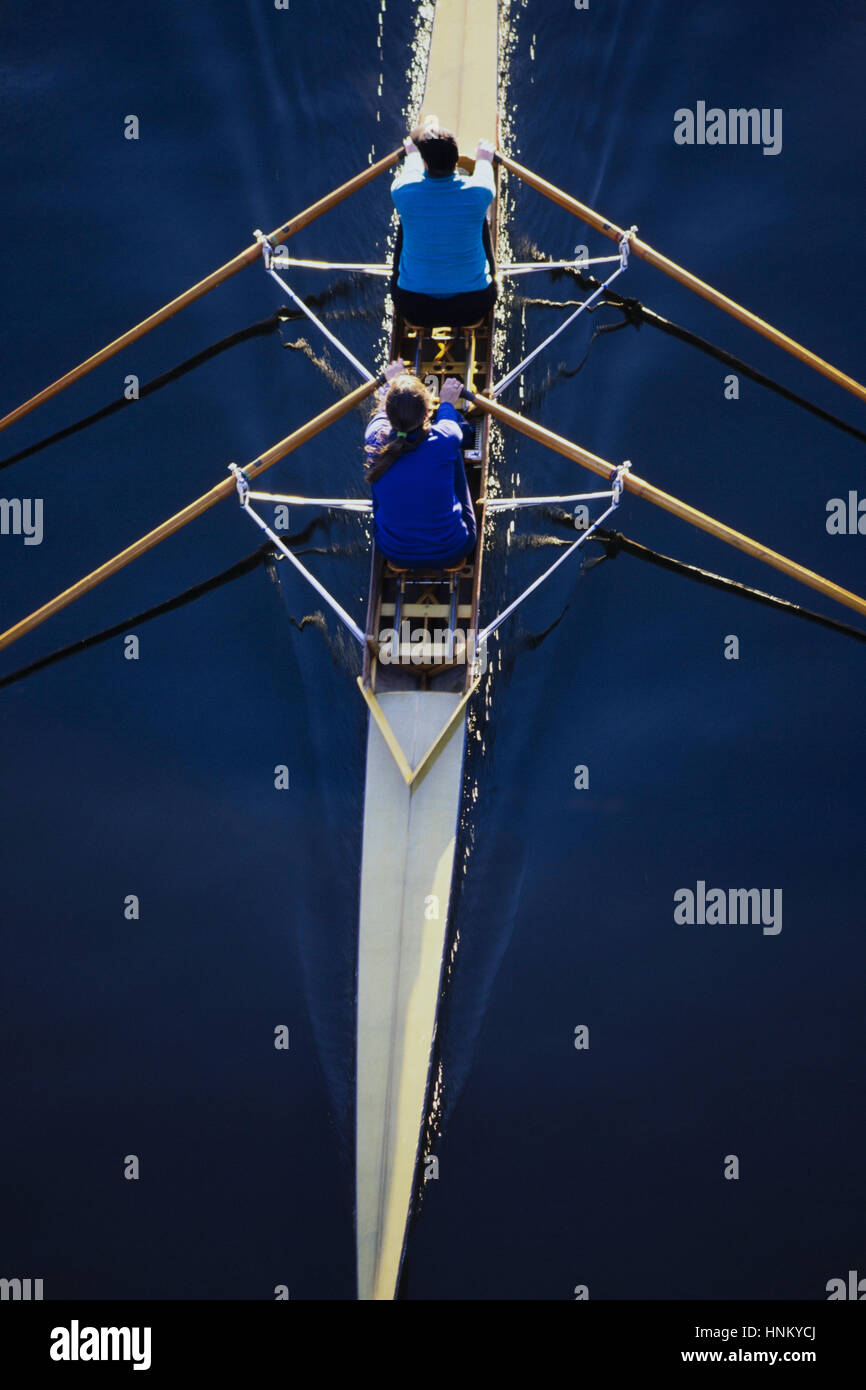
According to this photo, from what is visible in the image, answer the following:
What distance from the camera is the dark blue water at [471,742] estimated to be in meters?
5.95

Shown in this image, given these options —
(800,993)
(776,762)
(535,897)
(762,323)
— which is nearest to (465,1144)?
(535,897)

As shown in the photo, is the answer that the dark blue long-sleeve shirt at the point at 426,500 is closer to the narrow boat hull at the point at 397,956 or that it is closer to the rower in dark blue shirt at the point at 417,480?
the rower in dark blue shirt at the point at 417,480

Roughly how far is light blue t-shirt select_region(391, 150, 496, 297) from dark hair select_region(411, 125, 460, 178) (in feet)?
0.14

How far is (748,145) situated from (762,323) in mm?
1970

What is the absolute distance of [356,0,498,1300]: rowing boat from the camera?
18.2 ft

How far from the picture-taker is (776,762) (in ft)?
23.2

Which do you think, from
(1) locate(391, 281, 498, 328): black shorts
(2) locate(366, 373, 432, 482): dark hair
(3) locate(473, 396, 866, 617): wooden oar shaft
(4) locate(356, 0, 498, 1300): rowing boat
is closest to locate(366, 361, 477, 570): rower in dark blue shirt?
(2) locate(366, 373, 432, 482): dark hair

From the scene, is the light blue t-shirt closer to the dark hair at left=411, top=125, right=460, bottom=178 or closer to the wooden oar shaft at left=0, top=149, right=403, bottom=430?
the dark hair at left=411, top=125, right=460, bottom=178

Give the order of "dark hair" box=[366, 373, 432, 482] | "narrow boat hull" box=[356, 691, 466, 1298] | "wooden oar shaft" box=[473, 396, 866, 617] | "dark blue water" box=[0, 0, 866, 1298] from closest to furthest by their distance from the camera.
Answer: "narrow boat hull" box=[356, 691, 466, 1298]
"dark hair" box=[366, 373, 432, 482]
"dark blue water" box=[0, 0, 866, 1298]
"wooden oar shaft" box=[473, 396, 866, 617]

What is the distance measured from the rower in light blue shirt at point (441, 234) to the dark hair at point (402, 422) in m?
1.37

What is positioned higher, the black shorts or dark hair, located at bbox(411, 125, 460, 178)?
dark hair, located at bbox(411, 125, 460, 178)

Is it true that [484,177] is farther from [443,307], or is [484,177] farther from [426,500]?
[426,500]

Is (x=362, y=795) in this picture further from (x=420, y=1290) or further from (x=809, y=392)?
(x=809, y=392)

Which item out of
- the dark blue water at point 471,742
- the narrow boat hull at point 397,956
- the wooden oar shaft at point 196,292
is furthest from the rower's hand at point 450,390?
the wooden oar shaft at point 196,292
